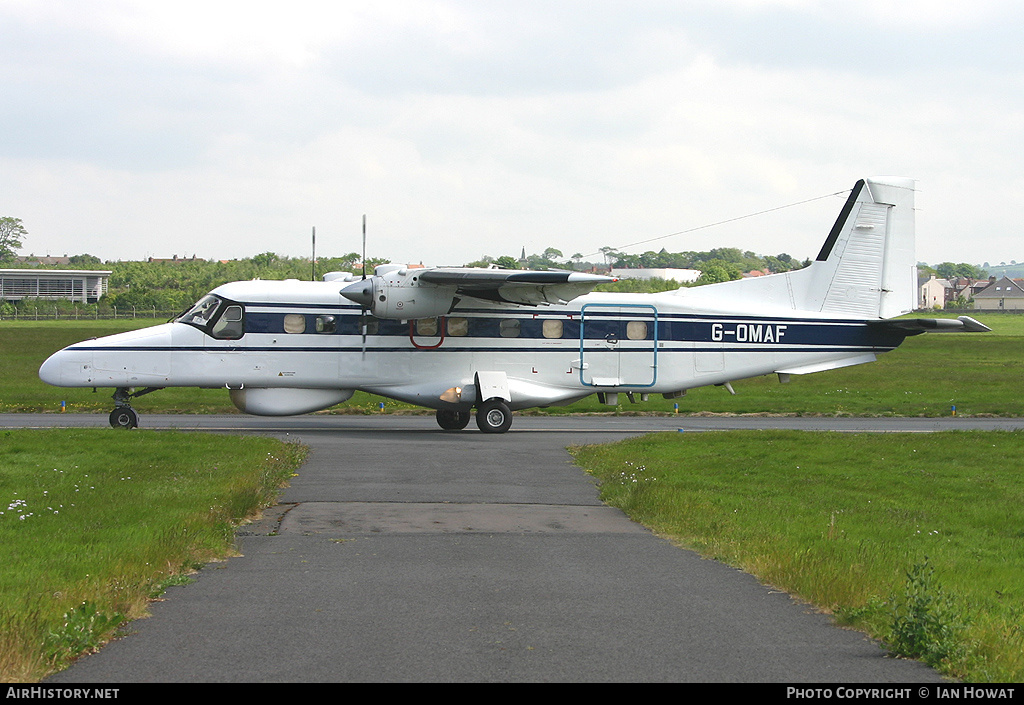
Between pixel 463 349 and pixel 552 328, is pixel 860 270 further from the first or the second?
pixel 463 349

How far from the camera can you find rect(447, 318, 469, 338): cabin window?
81.4 ft

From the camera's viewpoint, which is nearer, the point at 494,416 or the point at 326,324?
the point at 326,324

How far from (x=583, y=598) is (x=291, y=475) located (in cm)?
863

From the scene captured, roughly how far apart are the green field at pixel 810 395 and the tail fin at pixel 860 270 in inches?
259

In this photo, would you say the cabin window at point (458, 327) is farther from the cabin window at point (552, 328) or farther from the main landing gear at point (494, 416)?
the cabin window at point (552, 328)

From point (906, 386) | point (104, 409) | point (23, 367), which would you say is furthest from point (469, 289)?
point (23, 367)

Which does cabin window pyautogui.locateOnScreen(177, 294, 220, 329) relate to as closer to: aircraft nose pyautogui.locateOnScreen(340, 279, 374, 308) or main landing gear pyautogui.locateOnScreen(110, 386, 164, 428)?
main landing gear pyautogui.locateOnScreen(110, 386, 164, 428)

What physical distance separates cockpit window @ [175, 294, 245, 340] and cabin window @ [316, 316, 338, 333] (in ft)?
5.76

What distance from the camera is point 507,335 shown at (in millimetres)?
25156

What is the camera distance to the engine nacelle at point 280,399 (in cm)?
2428

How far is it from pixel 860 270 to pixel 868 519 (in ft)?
49.4

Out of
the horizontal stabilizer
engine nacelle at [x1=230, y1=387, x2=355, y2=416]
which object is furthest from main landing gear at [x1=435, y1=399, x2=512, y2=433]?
the horizontal stabilizer

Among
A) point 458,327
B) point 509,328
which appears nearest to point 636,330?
point 509,328
